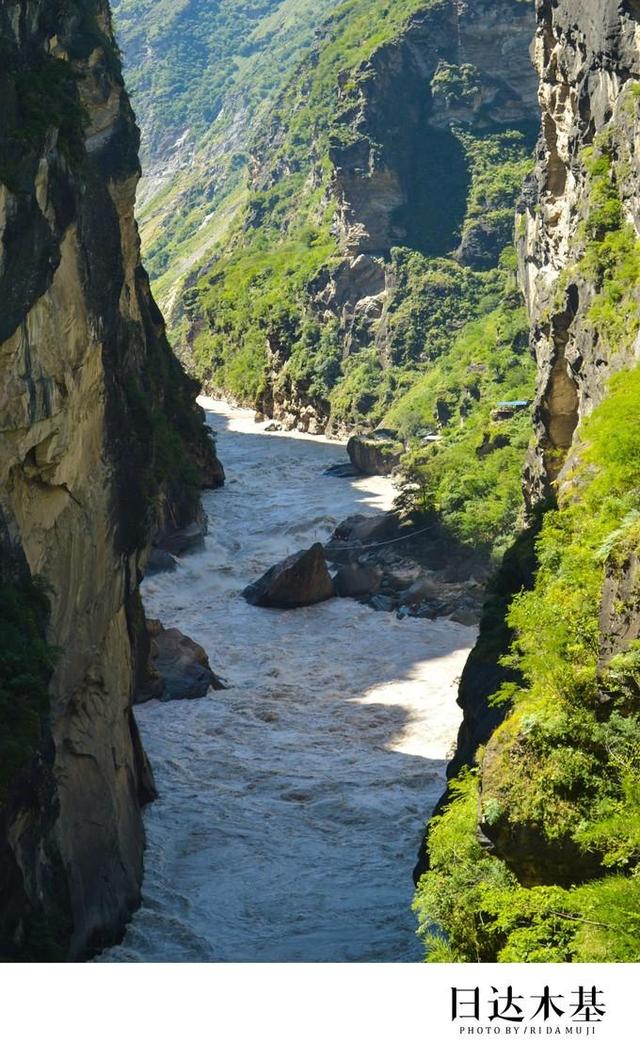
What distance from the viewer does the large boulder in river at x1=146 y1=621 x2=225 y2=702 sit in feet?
124

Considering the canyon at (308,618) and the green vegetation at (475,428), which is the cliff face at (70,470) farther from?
the green vegetation at (475,428)

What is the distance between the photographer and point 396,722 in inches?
1443

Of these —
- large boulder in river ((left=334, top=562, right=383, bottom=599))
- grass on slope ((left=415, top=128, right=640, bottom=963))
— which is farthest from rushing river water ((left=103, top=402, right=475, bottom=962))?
grass on slope ((left=415, top=128, right=640, bottom=963))

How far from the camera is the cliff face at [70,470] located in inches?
798

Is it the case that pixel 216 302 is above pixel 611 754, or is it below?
above

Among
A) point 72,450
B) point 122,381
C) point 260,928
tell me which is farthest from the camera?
point 122,381

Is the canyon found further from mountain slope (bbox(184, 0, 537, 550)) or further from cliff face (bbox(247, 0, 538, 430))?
cliff face (bbox(247, 0, 538, 430))

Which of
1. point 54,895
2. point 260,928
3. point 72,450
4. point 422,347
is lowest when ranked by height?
point 260,928

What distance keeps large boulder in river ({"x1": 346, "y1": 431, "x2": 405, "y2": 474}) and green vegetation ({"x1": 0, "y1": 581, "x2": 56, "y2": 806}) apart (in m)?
49.3

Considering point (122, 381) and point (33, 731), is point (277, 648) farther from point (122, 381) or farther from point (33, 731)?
point (33, 731)

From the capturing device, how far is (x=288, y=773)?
32750 mm

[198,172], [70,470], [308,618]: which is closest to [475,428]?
[308,618]

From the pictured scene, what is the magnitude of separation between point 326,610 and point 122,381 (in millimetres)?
19995

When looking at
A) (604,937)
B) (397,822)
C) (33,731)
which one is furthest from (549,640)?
(397,822)
